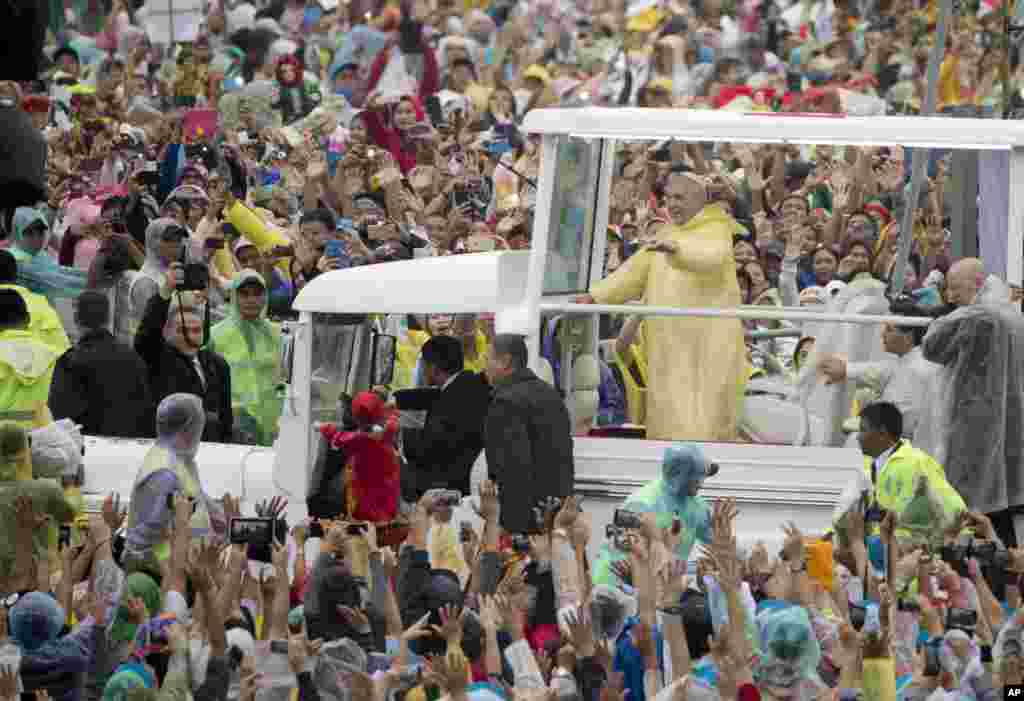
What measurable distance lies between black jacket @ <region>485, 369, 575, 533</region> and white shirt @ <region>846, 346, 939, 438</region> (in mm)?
1358

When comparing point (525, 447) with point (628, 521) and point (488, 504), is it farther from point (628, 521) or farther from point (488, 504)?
point (628, 521)

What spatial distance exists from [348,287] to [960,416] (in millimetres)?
2631

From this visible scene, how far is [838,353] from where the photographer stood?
12.5 m

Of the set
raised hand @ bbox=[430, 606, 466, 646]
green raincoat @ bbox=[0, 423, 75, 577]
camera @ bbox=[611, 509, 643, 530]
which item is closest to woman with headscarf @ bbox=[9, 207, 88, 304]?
green raincoat @ bbox=[0, 423, 75, 577]

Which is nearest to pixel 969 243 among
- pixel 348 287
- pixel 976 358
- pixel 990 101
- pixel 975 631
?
pixel 976 358

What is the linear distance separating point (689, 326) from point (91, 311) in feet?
9.53

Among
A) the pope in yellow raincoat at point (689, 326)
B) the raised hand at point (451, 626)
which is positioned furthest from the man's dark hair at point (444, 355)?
the raised hand at point (451, 626)

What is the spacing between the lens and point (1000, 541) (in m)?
11.6

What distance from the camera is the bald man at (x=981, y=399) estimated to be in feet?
39.4

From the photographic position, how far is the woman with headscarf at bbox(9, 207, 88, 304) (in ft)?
50.5

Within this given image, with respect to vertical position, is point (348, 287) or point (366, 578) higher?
point (348, 287)

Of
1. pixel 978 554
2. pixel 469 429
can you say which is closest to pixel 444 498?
pixel 469 429

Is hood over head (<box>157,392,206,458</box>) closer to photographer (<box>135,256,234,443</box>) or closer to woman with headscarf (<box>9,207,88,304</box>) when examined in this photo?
photographer (<box>135,256,234,443</box>)

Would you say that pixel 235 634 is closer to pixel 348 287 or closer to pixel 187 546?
pixel 187 546
